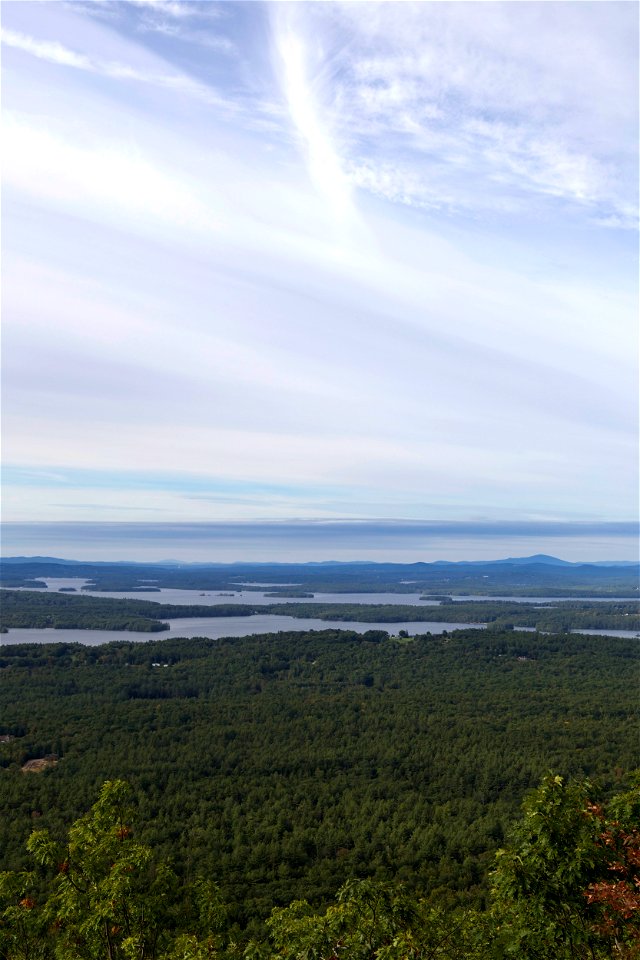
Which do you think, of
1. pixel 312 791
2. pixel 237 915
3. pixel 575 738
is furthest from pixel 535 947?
pixel 575 738

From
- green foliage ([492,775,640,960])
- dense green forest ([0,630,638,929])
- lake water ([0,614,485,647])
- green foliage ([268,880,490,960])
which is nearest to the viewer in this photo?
green foliage ([492,775,640,960])

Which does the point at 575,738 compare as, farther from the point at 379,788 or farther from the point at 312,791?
the point at 312,791

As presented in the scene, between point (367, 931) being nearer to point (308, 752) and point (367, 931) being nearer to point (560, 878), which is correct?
point (560, 878)

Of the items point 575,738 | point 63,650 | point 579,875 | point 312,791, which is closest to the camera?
point 579,875

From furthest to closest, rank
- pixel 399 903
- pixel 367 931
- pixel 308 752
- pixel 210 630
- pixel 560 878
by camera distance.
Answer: pixel 210 630
pixel 308 752
pixel 399 903
pixel 367 931
pixel 560 878

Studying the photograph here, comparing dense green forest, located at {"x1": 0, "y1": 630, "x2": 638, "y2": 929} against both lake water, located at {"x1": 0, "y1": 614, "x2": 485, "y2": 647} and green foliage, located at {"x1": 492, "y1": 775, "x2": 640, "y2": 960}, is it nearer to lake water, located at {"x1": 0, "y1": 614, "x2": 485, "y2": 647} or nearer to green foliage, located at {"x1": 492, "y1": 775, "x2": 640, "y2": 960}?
green foliage, located at {"x1": 492, "y1": 775, "x2": 640, "y2": 960}

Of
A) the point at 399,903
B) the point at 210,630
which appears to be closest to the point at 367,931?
the point at 399,903

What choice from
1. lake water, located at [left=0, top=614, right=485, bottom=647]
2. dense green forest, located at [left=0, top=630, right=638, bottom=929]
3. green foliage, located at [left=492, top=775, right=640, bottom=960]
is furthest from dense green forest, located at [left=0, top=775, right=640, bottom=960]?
lake water, located at [left=0, top=614, right=485, bottom=647]
